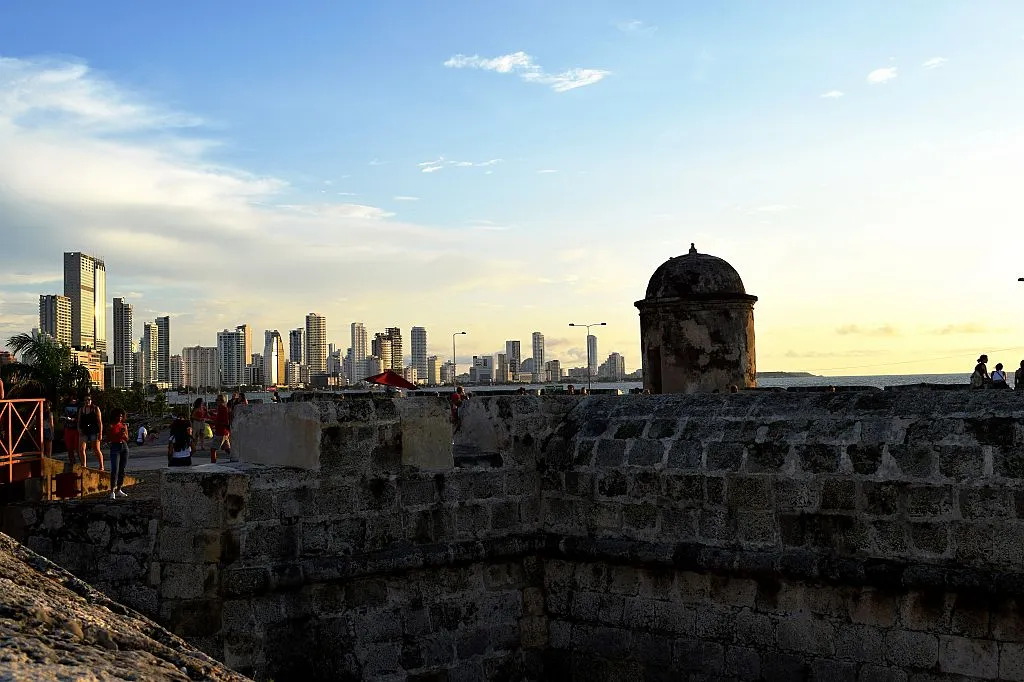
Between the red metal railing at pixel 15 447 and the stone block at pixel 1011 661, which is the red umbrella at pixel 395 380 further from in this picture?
the stone block at pixel 1011 661

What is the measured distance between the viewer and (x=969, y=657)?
193 inches

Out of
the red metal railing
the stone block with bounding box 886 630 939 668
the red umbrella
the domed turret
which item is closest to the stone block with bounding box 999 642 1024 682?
the stone block with bounding box 886 630 939 668

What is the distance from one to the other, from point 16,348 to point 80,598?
87.5 ft

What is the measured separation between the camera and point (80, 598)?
3.36 metres

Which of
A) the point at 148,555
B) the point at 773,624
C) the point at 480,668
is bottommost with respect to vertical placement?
the point at 480,668

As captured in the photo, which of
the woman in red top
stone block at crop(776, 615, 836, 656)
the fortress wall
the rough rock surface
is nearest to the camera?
the rough rock surface

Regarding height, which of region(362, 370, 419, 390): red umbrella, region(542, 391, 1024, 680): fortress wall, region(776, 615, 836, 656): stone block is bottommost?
region(776, 615, 836, 656): stone block

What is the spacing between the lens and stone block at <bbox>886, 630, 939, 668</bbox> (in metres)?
5.00

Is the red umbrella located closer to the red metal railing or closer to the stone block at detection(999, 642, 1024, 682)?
the red metal railing

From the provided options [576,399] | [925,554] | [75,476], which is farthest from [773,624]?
[75,476]

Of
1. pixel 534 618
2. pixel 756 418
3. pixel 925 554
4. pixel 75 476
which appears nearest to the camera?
pixel 925 554

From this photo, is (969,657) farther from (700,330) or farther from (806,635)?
(700,330)

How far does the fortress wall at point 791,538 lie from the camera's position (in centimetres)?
494

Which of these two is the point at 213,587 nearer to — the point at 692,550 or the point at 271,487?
the point at 271,487
